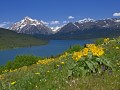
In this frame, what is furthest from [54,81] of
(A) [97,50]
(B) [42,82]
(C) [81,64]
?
(A) [97,50]

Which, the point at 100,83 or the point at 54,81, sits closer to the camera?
the point at 100,83

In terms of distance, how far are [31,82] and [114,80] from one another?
309 centimetres

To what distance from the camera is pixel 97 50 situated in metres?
10.7

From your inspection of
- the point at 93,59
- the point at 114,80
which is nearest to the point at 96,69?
the point at 93,59

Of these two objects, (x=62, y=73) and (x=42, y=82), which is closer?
(x=42, y=82)

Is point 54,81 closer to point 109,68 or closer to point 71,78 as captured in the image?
point 71,78

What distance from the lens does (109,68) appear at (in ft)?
35.3

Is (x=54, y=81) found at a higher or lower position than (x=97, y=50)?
lower

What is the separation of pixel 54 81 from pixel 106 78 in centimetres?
179

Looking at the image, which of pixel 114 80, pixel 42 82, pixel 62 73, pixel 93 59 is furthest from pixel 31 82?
pixel 114 80

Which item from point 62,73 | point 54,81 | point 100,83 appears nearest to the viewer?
point 100,83

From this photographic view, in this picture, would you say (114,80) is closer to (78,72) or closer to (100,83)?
(100,83)

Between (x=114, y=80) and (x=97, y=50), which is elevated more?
(x=97, y=50)

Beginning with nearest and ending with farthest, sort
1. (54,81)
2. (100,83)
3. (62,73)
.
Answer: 1. (100,83)
2. (54,81)
3. (62,73)
